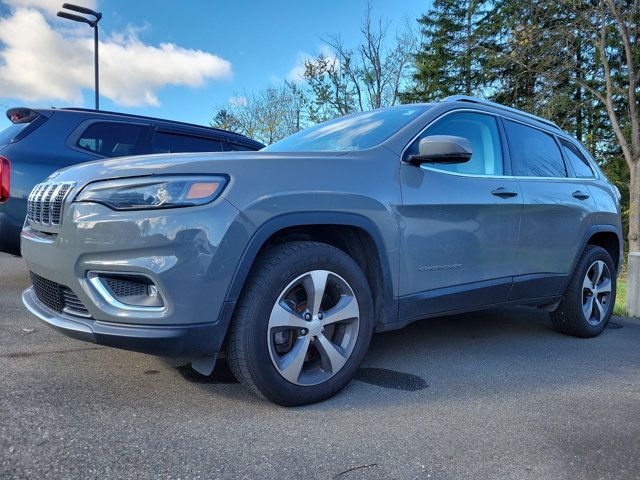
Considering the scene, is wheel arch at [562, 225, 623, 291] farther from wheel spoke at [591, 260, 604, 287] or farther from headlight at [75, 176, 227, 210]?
headlight at [75, 176, 227, 210]

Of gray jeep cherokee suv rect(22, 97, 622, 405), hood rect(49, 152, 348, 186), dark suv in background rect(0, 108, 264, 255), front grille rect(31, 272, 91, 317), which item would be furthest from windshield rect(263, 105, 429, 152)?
dark suv in background rect(0, 108, 264, 255)

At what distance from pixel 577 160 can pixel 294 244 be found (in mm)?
3299

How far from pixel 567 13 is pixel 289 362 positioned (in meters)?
18.0

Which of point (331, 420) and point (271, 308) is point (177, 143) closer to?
point (271, 308)

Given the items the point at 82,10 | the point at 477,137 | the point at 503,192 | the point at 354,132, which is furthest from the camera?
the point at 82,10

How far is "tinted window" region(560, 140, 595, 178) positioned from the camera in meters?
4.52

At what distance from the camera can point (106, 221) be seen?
227cm

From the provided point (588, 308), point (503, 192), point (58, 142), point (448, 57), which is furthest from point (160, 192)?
point (448, 57)

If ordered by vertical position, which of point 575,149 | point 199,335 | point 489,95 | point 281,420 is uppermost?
point 489,95

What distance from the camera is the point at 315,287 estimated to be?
2566 mm

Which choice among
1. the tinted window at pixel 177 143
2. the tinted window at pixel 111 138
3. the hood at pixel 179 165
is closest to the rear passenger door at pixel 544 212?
the hood at pixel 179 165

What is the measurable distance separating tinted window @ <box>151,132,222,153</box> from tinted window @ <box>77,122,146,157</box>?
205mm

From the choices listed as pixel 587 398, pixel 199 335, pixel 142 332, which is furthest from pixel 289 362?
pixel 587 398

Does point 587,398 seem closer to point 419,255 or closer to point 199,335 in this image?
point 419,255
